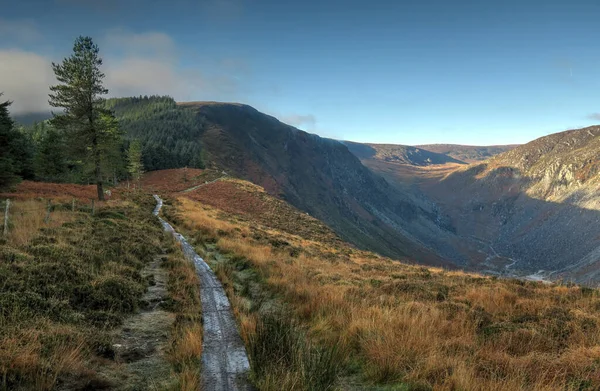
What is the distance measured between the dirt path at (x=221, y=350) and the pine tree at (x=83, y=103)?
27.2 meters

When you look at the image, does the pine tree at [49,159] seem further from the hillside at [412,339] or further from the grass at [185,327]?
the hillside at [412,339]

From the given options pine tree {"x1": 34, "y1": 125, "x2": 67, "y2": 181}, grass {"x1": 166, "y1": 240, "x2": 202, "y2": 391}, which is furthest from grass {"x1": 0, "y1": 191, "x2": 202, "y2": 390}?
pine tree {"x1": 34, "y1": 125, "x2": 67, "y2": 181}

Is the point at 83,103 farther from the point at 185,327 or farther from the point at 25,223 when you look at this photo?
the point at 185,327

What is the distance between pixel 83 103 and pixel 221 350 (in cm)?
3135

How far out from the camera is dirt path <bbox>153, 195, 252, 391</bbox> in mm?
5008

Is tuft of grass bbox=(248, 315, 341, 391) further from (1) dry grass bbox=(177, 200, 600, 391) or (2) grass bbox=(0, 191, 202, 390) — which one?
(2) grass bbox=(0, 191, 202, 390)

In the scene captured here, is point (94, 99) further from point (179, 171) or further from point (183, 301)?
point (179, 171)

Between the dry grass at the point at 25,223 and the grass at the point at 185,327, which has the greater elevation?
the dry grass at the point at 25,223

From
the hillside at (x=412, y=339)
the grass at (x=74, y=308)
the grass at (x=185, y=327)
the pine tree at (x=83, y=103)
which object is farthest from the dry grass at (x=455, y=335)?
the pine tree at (x=83, y=103)

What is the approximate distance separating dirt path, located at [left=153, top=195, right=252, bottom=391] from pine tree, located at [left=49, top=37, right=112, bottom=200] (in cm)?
2718

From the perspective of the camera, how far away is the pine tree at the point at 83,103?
2820 cm

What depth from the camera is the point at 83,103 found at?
96.0 ft

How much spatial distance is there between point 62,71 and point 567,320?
36.1 metres

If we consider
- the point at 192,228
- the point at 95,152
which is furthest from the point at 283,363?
the point at 95,152
